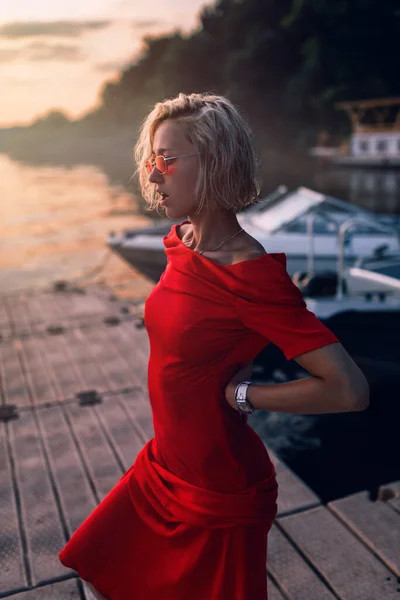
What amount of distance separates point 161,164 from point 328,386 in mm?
701

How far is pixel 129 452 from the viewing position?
3.79 metres

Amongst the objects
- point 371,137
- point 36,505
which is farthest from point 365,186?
point 36,505

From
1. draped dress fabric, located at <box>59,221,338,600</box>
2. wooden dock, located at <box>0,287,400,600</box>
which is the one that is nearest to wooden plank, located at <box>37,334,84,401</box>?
wooden dock, located at <box>0,287,400,600</box>

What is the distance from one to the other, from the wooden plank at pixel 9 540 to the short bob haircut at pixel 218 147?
6.66 feet

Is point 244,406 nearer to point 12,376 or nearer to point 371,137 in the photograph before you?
point 12,376

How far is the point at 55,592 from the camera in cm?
259

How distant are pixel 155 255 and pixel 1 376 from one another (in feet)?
19.0

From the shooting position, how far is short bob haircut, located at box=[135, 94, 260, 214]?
1.45 meters

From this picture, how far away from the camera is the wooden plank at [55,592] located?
255 centimetres

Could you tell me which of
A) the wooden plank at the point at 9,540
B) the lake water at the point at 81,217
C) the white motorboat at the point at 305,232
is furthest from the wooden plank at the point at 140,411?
the lake water at the point at 81,217

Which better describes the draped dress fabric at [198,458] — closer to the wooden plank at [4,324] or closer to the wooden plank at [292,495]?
the wooden plank at [292,495]

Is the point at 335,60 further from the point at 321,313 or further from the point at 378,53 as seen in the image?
the point at 321,313

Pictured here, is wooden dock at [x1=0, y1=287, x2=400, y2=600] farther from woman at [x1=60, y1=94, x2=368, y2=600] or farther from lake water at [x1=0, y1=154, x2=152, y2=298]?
lake water at [x1=0, y1=154, x2=152, y2=298]

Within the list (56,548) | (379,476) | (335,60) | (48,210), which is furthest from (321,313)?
(335,60)
